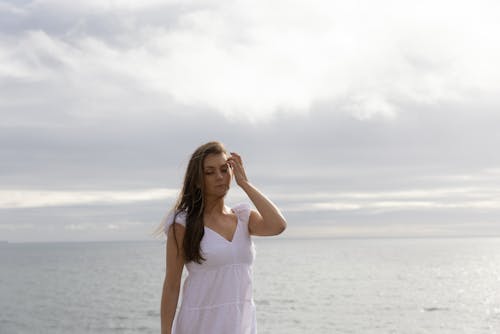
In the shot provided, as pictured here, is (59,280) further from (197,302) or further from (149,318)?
(197,302)

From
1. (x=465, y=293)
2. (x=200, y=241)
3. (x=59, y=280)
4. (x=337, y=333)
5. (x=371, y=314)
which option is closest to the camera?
(x=200, y=241)

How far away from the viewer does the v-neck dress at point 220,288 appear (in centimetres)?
447

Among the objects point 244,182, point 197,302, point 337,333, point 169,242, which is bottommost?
point 337,333

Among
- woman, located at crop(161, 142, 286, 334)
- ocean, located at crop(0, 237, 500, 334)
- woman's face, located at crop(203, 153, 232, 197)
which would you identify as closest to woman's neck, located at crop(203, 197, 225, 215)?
woman, located at crop(161, 142, 286, 334)

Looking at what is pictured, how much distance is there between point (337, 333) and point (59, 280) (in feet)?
192

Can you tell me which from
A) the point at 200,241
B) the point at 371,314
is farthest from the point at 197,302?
the point at 371,314

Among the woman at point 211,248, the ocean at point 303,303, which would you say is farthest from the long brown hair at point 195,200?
the ocean at point 303,303

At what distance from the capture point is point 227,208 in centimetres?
472

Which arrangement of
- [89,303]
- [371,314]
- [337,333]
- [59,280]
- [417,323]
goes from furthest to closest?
[59,280]
[89,303]
[371,314]
[417,323]
[337,333]

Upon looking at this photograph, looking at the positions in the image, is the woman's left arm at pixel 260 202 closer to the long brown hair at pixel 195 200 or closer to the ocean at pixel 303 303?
the long brown hair at pixel 195 200

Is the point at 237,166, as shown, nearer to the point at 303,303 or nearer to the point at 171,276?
the point at 171,276

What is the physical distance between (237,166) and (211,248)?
0.54 meters

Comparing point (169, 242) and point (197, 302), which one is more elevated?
point (169, 242)

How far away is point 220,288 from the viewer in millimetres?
4512
